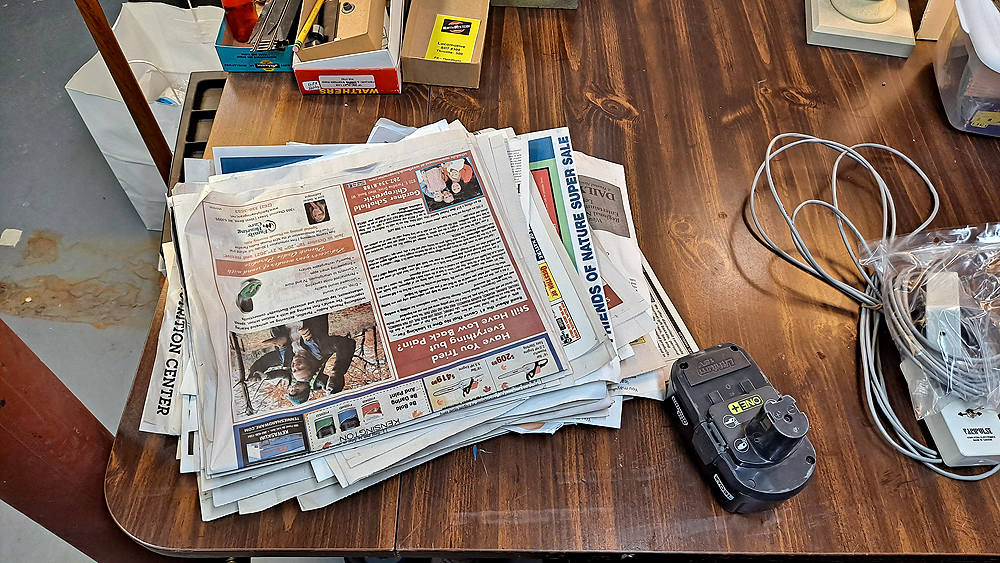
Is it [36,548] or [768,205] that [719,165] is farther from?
[36,548]

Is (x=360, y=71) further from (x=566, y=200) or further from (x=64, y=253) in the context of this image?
(x=64, y=253)

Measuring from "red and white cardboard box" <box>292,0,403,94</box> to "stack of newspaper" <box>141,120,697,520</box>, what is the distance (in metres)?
0.13

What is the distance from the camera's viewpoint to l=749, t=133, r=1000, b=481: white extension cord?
57cm

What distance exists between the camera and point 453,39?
0.81 metres

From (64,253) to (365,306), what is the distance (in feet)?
4.14

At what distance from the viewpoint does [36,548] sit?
118 centimetres

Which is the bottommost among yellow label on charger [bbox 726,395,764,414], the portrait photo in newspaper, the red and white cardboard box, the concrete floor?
the concrete floor

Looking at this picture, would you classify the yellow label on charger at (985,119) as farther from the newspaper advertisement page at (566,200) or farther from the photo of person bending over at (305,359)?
the photo of person bending over at (305,359)

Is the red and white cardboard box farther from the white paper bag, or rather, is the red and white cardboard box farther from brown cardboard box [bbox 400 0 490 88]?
the white paper bag

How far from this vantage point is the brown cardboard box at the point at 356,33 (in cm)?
75

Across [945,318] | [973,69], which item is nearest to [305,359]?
[945,318]

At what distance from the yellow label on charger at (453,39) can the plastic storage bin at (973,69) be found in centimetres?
57

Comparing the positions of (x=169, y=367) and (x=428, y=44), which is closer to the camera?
(x=169, y=367)

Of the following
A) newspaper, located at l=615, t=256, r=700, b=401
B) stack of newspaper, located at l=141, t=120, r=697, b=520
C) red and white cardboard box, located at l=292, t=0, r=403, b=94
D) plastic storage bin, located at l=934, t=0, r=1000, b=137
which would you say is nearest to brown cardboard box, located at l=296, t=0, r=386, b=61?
red and white cardboard box, located at l=292, t=0, r=403, b=94
